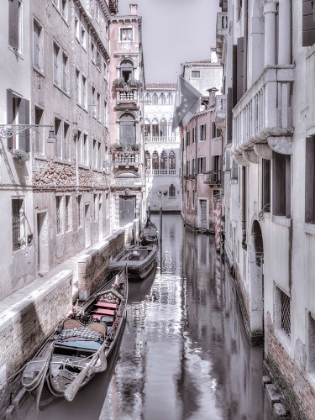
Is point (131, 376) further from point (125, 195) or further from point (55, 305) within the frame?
point (125, 195)

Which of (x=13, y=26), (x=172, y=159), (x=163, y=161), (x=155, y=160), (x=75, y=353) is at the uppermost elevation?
(x=13, y=26)

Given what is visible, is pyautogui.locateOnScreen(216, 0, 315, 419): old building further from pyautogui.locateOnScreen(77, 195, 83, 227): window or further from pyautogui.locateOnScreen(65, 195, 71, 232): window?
pyautogui.locateOnScreen(77, 195, 83, 227): window

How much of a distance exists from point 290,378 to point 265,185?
3570 mm

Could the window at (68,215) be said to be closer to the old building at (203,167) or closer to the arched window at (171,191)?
the old building at (203,167)

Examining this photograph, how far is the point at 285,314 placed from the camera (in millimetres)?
7793

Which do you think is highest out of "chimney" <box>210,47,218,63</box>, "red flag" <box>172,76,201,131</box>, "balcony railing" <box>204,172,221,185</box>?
"chimney" <box>210,47,218,63</box>

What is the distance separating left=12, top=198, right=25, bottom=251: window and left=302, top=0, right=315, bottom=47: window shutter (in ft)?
27.0

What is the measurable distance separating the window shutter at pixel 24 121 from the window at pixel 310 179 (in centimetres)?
755

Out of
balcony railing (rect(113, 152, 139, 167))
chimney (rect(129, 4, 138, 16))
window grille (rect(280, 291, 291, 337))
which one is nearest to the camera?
window grille (rect(280, 291, 291, 337))

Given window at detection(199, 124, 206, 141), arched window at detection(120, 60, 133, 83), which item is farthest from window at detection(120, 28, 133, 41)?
window at detection(199, 124, 206, 141)

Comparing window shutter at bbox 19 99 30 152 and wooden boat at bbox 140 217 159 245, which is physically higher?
window shutter at bbox 19 99 30 152

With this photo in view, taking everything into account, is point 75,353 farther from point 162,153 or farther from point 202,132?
point 162,153

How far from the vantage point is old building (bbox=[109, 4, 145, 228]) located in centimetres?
2873

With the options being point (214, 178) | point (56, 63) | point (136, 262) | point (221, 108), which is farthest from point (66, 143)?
point (214, 178)
